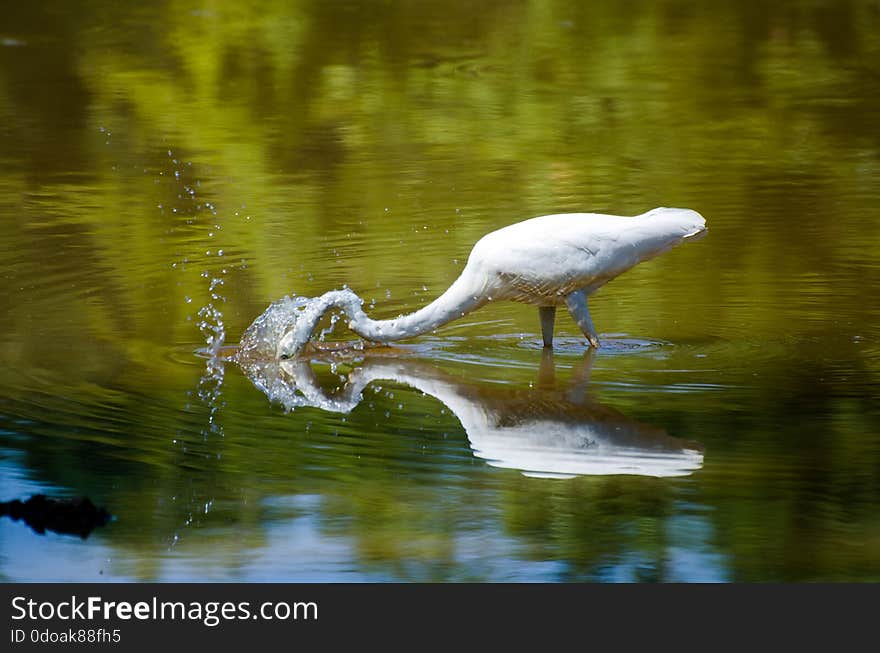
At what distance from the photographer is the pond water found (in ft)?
23.5

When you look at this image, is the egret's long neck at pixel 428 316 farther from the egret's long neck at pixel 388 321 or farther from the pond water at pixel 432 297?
the pond water at pixel 432 297

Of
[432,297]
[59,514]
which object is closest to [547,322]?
[432,297]

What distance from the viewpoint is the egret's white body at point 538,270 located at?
10.1 meters

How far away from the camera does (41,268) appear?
42.7 ft

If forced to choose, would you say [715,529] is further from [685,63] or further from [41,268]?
[685,63]

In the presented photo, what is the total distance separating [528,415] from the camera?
9055 mm

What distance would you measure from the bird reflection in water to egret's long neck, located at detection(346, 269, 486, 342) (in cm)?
21

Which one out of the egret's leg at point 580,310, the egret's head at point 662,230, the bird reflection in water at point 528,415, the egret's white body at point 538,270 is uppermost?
the egret's head at point 662,230

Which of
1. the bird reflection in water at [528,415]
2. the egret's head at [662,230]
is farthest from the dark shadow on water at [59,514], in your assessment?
the egret's head at [662,230]

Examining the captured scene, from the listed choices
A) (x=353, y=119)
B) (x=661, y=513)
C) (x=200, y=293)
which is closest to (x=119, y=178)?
(x=353, y=119)

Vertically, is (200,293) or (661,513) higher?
(200,293)

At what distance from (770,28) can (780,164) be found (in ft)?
26.8

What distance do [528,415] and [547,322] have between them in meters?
1.65

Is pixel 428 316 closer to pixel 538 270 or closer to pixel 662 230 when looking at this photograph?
pixel 538 270
